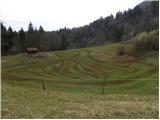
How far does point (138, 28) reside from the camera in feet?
634

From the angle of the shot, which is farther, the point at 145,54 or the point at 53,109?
the point at 145,54

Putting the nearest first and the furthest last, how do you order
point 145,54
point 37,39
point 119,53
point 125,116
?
point 125,116 → point 145,54 → point 119,53 → point 37,39

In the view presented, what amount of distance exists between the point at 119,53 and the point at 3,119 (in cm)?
11434

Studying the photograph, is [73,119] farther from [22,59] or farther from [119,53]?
[119,53]

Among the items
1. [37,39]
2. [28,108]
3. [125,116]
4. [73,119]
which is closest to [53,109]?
[28,108]

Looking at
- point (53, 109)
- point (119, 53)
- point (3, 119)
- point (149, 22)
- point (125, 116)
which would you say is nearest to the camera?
point (3, 119)

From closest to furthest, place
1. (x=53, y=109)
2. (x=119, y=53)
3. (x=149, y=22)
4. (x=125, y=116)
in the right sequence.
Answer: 1. (x=125, y=116)
2. (x=53, y=109)
3. (x=119, y=53)
4. (x=149, y=22)

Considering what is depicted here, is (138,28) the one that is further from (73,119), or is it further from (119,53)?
(73,119)

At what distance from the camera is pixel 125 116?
1073 cm

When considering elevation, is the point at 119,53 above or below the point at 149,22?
below

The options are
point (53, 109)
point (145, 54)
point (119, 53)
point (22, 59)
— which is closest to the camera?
point (53, 109)

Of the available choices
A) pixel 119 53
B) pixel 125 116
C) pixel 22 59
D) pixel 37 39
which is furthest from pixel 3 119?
pixel 37 39

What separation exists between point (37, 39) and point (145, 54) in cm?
4395

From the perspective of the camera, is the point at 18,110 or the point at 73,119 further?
the point at 18,110
